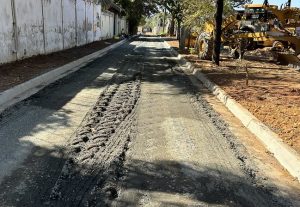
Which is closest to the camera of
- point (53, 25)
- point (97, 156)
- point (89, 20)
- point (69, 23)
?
point (97, 156)

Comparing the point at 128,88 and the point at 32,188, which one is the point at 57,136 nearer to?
the point at 32,188

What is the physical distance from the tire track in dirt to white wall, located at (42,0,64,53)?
1116 centimetres

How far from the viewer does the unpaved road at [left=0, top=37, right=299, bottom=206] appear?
4.43m

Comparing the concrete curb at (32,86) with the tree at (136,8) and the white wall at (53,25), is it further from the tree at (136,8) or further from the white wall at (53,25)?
the tree at (136,8)

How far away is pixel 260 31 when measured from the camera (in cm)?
1917

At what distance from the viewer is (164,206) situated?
4199 millimetres

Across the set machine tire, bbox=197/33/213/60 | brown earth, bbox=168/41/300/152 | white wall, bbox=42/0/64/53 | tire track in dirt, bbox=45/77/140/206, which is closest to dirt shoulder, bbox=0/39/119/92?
white wall, bbox=42/0/64/53

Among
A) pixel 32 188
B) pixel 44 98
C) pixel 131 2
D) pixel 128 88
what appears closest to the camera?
pixel 32 188

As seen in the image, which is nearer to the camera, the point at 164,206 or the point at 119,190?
the point at 164,206

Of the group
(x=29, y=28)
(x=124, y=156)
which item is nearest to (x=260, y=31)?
(x=29, y=28)

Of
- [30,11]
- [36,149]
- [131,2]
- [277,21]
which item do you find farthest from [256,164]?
[131,2]

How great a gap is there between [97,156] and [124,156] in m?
0.38

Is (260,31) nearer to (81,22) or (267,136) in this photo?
(81,22)

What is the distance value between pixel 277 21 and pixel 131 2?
44234mm
